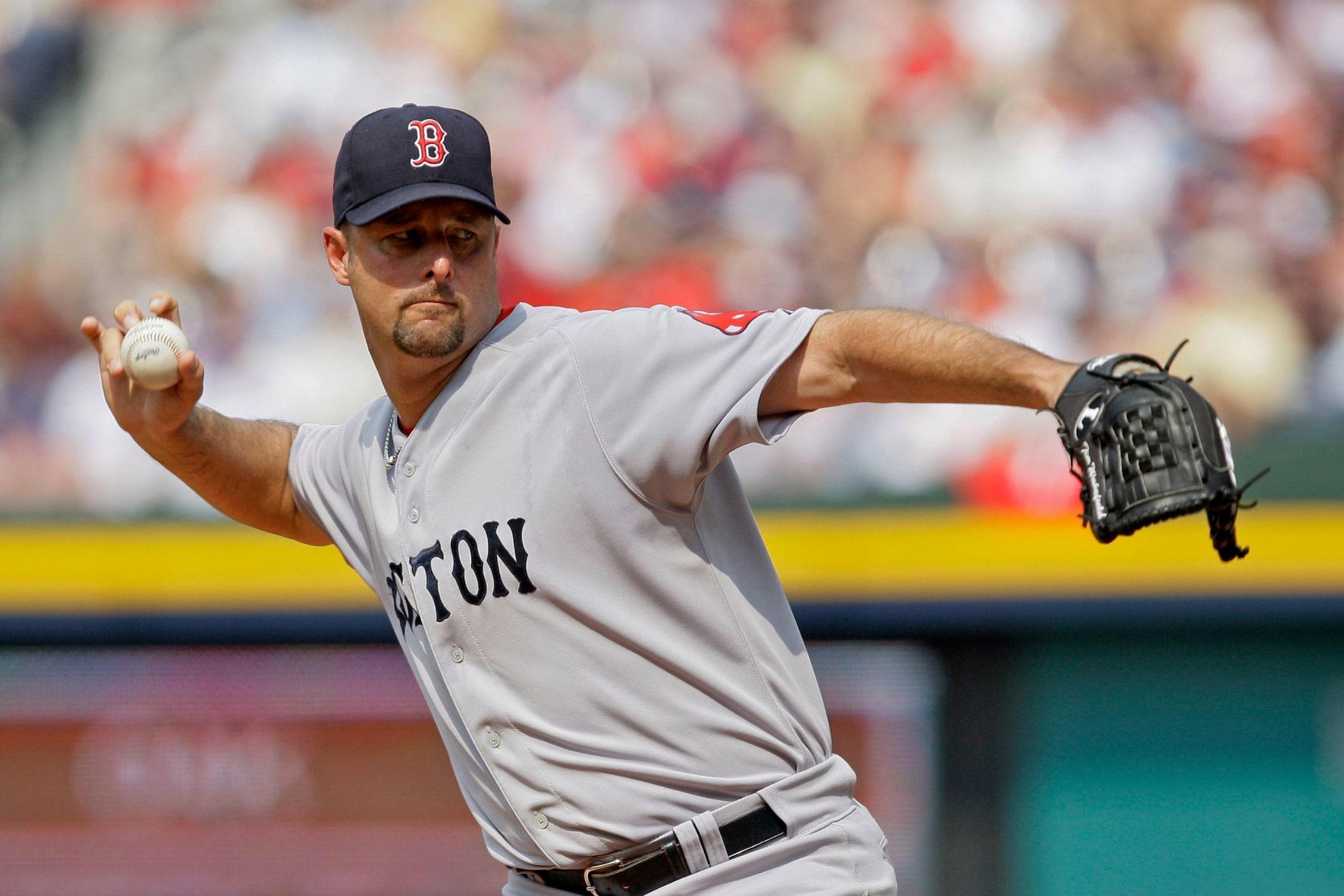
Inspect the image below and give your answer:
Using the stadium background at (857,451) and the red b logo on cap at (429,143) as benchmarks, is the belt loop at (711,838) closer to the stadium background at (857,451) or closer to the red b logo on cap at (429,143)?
the red b logo on cap at (429,143)

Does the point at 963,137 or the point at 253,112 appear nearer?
the point at 963,137

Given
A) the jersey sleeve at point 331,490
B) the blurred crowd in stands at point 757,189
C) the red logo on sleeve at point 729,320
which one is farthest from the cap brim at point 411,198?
the blurred crowd in stands at point 757,189

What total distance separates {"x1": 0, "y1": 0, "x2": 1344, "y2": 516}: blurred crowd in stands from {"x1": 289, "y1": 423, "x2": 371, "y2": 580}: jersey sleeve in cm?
323

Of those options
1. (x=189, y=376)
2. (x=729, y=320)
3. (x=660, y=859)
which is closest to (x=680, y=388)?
(x=729, y=320)

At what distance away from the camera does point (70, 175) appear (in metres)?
7.96

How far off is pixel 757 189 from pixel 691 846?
5109 millimetres

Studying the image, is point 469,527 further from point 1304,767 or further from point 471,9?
point 471,9

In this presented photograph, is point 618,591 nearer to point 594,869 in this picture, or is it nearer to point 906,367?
point 594,869

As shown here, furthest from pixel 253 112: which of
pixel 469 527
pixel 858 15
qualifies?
pixel 469 527

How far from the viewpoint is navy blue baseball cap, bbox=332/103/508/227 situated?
251 centimetres

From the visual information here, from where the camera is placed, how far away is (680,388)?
2.34 m

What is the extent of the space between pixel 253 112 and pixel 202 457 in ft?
17.6

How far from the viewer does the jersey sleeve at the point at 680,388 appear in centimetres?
231

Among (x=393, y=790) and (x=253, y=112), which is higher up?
(x=253, y=112)
